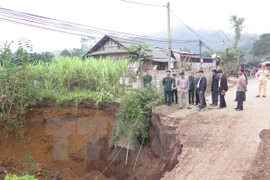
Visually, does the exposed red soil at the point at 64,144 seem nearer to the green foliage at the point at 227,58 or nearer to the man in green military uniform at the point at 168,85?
the man in green military uniform at the point at 168,85

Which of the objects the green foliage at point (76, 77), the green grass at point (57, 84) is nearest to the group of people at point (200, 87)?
the green foliage at point (76, 77)

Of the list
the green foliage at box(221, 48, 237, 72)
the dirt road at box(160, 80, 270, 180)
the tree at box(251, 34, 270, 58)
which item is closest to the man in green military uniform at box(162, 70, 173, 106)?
the dirt road at box(160, 80, 270, 180)

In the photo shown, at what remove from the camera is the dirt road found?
457 centimetres

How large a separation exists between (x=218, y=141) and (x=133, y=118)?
2.69 meters

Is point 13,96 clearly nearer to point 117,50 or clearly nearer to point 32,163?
point 32,163

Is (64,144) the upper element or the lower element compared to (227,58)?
lower

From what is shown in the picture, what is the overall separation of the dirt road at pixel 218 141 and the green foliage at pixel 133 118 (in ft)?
3.12

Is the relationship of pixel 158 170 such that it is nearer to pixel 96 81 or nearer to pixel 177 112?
pixel 177 112

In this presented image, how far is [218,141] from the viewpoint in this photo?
5598mm

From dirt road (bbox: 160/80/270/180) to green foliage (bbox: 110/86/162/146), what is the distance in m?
0.95

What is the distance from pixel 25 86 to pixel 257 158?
782 cm

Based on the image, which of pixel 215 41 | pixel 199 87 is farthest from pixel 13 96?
pixel 215 41

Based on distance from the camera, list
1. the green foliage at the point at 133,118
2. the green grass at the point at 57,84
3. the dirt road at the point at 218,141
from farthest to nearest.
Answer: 1. the green grass at the point at 57,84
2. the green foliage at the point at 133,118
3. the dirt road at the point at 218,141

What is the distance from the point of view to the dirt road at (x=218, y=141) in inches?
180
